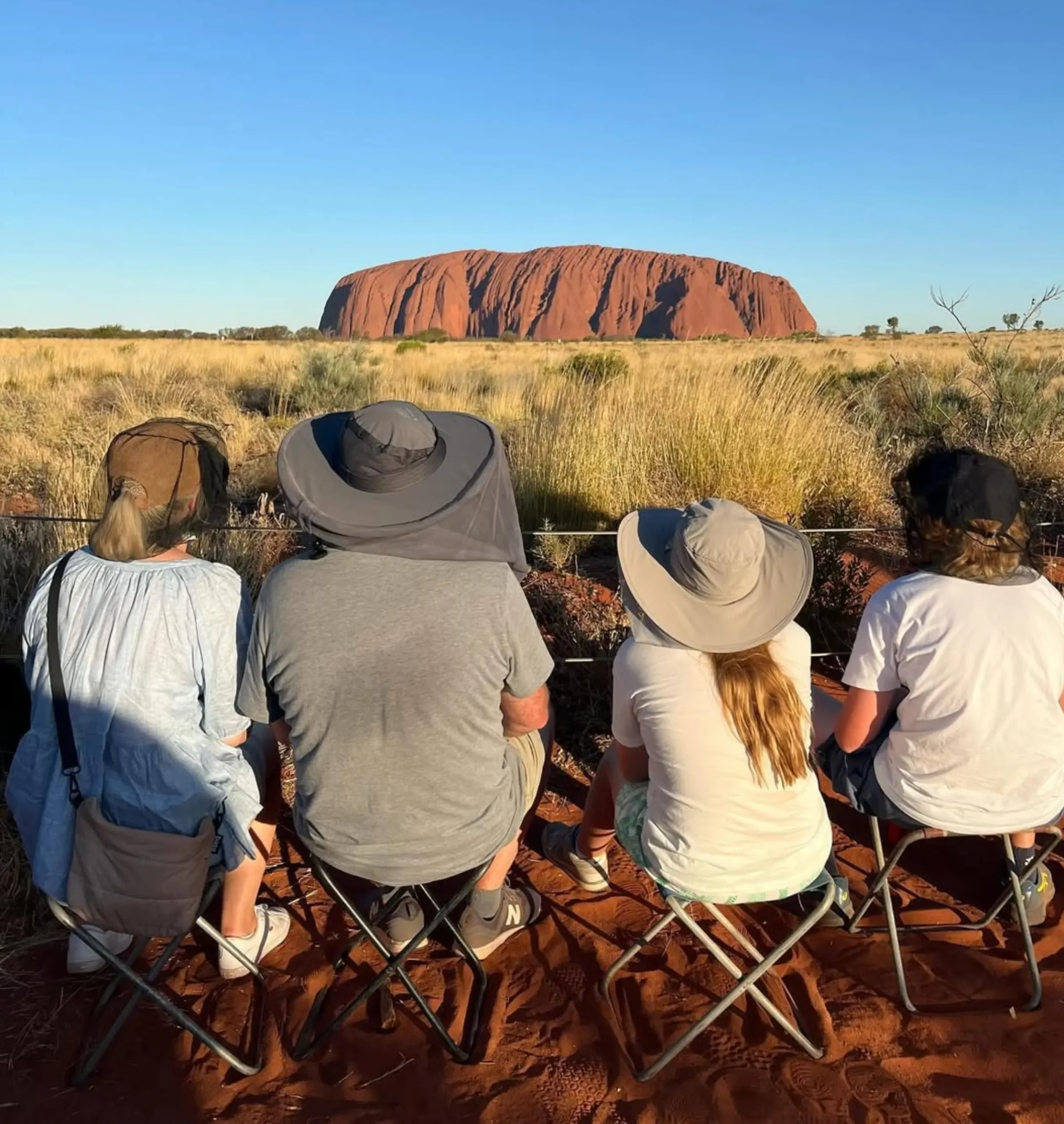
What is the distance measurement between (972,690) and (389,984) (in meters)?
1.72

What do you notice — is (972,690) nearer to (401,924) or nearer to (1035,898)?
(1035,898)

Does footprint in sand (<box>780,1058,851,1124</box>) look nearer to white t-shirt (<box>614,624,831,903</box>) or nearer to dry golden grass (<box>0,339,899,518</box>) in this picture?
white t-shirt (<box>614,624,831,903</box>)

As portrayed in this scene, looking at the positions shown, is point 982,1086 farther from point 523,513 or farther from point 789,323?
point 789,323

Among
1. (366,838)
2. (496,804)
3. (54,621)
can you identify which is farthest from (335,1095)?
(54,621)

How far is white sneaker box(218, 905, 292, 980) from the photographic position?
7.41ft

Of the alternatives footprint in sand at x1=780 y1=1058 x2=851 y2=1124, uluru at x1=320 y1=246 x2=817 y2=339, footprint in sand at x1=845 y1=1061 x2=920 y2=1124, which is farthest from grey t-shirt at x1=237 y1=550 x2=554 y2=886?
uluru at x1=320 y1=246 x2=817 y2=339

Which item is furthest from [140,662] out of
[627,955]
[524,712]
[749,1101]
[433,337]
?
[433,337]

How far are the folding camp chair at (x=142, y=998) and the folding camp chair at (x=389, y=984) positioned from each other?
0.15 meters

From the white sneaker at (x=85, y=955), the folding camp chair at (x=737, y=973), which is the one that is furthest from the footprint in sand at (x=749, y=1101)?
the white sneaker at (x=85, y=955)

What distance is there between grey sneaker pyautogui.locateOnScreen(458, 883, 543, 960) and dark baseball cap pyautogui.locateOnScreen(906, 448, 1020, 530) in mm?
1609

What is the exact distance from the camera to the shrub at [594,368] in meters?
10.5

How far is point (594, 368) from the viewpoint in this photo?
1264 centimetres

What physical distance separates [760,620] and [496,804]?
781 millimetres

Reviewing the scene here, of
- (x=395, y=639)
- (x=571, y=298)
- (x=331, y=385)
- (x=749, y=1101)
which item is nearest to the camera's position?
(x=395, y=639)
